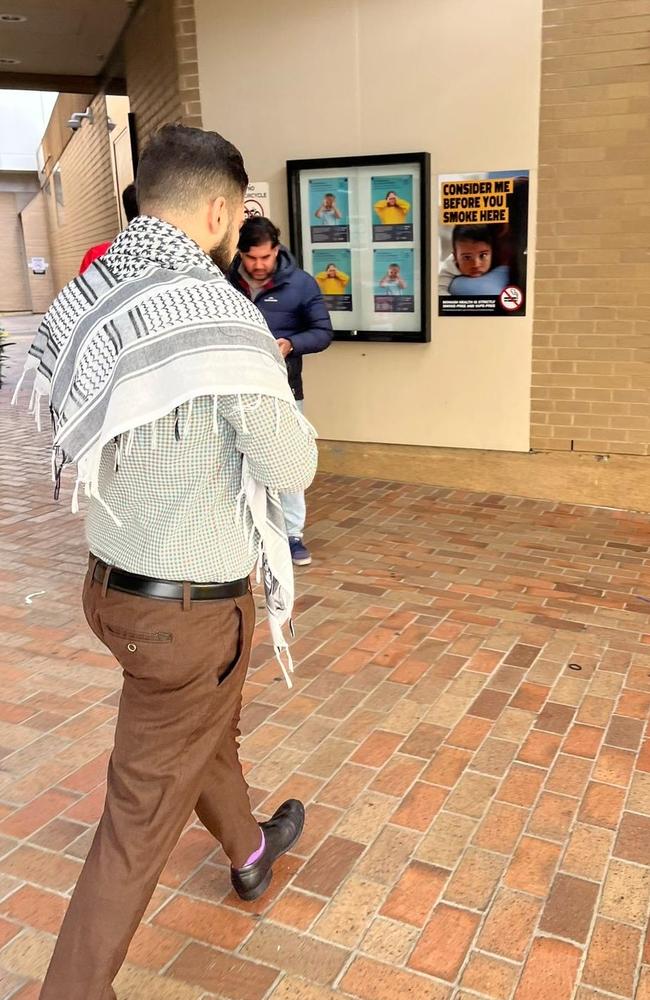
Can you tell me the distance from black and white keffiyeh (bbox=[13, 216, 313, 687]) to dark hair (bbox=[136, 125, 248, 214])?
72mm

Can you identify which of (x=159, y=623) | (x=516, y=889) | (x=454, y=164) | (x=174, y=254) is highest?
(x=454, y=164)

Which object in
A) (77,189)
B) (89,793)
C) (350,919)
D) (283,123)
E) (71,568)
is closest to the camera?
(350,919)

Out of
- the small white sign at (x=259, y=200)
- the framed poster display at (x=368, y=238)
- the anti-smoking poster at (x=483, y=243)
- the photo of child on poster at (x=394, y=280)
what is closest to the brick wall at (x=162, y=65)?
the small white sign at (x=259, y=200)

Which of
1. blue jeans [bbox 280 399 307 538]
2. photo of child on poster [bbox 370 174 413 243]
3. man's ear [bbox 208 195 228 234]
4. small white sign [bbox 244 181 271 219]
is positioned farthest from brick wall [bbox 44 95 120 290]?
man's ear [bbox 208 195 228 234]

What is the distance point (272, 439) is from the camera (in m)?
1.70

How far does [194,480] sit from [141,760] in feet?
1.94

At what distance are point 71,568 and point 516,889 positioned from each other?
136 inches

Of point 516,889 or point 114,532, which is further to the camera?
point 516,889

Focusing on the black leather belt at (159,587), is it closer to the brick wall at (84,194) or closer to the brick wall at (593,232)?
the brick wall at (593,232)

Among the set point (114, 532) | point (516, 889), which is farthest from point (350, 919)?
point (114, 532)

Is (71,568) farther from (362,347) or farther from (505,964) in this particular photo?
(505,964)

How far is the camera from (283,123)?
21.3ft

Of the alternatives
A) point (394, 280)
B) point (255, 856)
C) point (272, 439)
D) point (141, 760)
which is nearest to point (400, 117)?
point (394, 280)

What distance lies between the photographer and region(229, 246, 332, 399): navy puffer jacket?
4785mm
